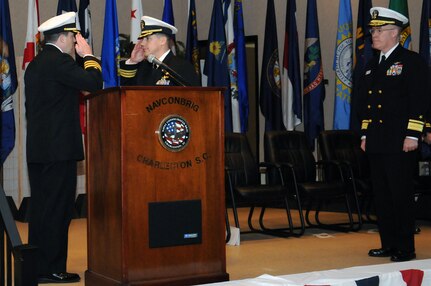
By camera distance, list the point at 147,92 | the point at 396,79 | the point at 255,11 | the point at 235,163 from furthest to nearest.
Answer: the point at 255,11 < the point at 235,163 < the point at 396,79 < the point at 147,92

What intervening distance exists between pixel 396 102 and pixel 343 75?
307 centimetres

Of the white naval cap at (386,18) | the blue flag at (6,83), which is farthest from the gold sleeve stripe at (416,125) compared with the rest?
the blue flag at (6,83)

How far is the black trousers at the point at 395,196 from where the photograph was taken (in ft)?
16.9

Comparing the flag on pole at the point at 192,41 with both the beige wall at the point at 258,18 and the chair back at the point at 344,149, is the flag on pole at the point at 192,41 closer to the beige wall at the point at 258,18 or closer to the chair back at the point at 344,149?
the beige wall at the point at 258,18

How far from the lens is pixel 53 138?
14.7 ft

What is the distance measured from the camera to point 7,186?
8289mm

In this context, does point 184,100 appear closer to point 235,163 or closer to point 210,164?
point 210,164

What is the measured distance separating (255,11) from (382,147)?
213 inches

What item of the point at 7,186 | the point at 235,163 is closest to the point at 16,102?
the point at 7,186

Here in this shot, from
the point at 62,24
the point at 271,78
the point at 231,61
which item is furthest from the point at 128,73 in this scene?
the point at 271,78

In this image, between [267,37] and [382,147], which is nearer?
[382,147]

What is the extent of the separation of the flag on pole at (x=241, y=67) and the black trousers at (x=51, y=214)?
4.30m

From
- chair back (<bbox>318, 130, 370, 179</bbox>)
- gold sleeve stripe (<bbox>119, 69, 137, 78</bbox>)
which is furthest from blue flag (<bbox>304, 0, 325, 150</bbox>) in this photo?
gold sleeve stripe (<bbox>119, 69, 137, 78</bbox>)

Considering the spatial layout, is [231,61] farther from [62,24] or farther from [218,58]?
[62,24]
